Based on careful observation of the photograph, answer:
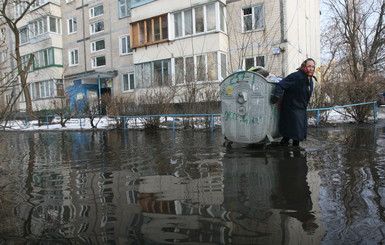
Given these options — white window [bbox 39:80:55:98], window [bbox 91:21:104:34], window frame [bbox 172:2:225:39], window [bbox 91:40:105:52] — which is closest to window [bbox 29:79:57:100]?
white window [bbox 39:80:55:98]

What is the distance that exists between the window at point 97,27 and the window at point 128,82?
17.0 feet

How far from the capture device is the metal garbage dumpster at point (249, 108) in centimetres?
573

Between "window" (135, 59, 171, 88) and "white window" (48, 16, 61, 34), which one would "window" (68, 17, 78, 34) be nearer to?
"white window" (48, 16, 61, 34)

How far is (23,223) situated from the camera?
2.85 m

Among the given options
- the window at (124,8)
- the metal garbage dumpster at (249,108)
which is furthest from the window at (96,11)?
the metal garbage dumpster at (249,108)

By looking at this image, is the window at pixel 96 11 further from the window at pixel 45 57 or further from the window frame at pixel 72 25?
the window at pixel 45 57

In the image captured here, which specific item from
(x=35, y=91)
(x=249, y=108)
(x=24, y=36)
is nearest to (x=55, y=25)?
(x=24, y=36)

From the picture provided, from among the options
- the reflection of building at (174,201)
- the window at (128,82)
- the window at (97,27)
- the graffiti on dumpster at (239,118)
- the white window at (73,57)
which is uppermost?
the window at (97,27)

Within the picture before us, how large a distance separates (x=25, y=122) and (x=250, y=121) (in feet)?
55.5

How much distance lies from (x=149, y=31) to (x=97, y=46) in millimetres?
7463

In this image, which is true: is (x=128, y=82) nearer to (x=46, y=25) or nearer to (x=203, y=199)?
(x=46, y=25)

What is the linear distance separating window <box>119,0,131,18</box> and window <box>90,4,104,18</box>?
244cm

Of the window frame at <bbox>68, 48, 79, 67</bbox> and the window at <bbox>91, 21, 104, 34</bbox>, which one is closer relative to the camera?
the window at <bbox>91, 21, 104, 34</bbox>

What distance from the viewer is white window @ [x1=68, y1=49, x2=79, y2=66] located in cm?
2761
